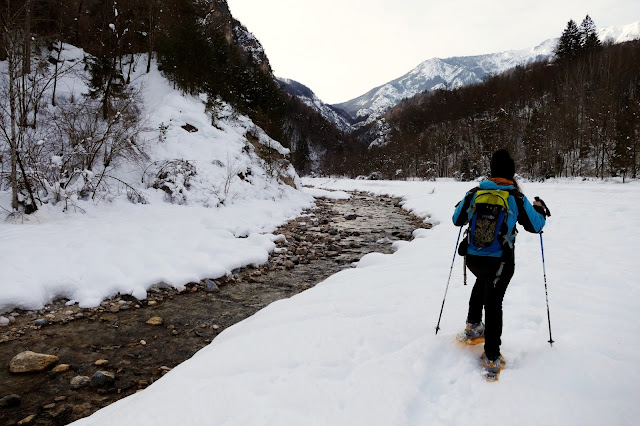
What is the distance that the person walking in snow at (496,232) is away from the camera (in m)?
2.82

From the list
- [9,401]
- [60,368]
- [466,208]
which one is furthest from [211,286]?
[466,208]

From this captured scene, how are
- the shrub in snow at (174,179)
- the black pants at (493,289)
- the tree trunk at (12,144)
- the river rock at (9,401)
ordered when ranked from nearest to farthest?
the black pants at (493,289) → the river rock at (9,401) → the tree trunk at (12,144) → the shrub in snow at (174,179)

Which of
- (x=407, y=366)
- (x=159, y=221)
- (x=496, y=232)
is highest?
(x=496, y=232)

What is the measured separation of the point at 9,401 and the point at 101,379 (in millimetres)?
816

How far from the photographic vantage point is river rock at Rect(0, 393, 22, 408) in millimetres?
3428

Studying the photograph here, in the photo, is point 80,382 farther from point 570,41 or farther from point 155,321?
point 570,41

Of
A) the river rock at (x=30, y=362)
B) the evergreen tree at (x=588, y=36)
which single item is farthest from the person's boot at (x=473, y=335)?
the evergreen tree at (x=588, y=36)

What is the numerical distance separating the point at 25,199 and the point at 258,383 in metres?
8.85

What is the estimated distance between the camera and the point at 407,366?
118 inches

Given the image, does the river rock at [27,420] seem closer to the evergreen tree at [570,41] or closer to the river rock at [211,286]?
the river rock at [211,286]

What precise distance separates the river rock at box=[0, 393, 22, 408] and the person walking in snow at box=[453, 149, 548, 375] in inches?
190

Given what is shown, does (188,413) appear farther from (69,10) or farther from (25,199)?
(69,10)

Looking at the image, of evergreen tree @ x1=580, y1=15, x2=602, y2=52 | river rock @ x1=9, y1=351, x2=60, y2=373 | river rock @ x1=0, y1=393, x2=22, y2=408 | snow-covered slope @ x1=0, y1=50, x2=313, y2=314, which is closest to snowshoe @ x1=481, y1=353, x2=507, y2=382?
river rock @ x1=0, y1=393, x2=22, y2=408

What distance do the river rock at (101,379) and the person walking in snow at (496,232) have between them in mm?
4188
